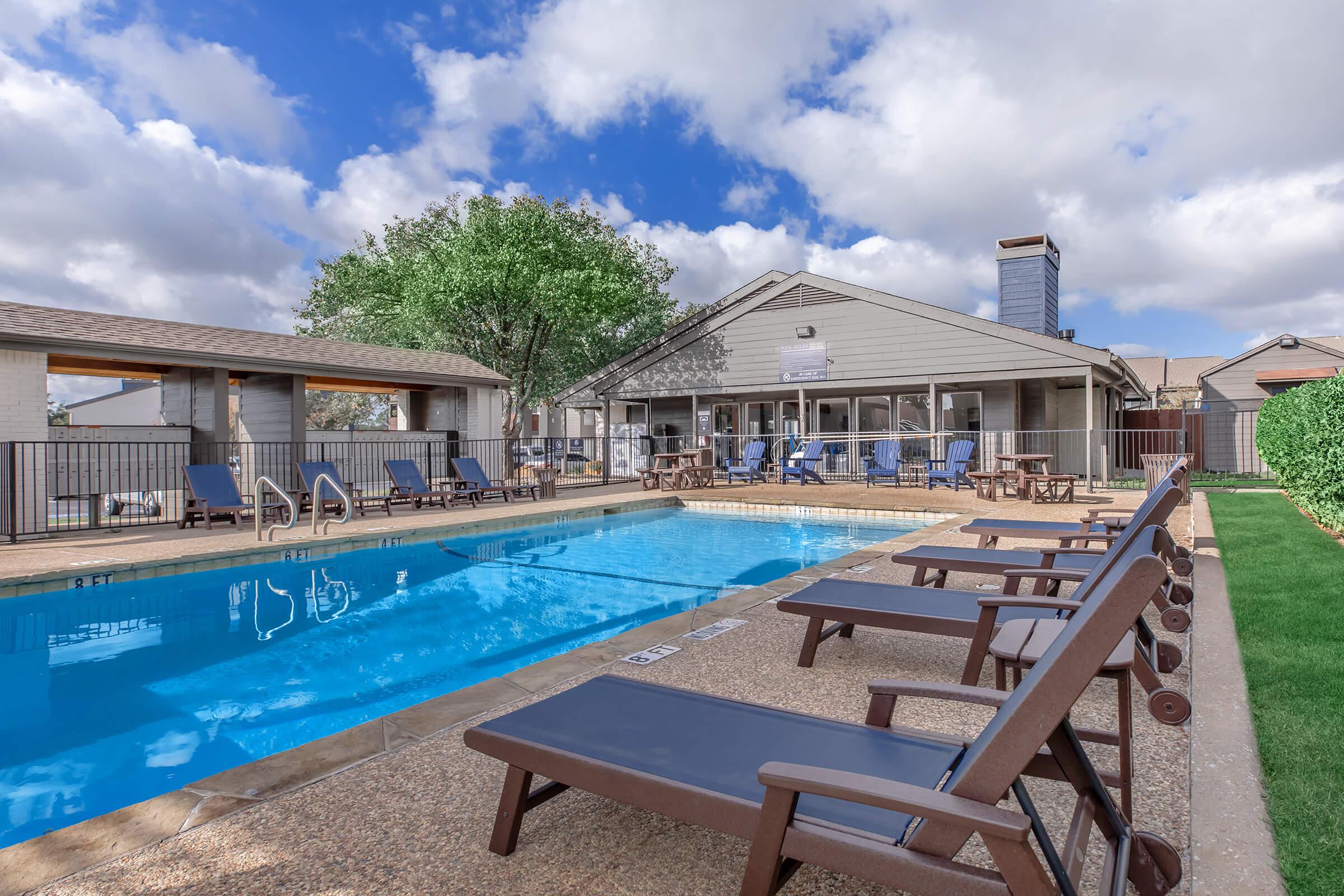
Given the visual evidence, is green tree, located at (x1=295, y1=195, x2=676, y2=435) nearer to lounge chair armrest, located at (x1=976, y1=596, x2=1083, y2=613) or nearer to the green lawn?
the green lawn

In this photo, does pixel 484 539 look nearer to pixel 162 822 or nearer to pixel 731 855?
pixel 162 822

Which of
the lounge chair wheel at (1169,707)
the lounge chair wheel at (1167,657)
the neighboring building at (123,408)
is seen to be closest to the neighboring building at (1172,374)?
the lounge chair wheel at (1167,657)

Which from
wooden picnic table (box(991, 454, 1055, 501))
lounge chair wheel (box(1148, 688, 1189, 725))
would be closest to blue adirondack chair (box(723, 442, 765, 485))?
wooden picnic table (box(991, 454, 1055, 501))

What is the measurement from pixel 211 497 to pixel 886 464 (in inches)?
482

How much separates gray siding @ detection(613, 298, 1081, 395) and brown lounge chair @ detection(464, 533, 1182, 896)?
561 inches

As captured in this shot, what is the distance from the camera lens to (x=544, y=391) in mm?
23703

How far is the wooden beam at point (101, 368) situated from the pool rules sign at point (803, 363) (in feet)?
42.0

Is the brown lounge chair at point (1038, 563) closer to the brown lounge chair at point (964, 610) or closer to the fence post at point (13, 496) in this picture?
the brown lounge chair at point (964, 610)

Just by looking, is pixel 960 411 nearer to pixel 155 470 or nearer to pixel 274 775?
pixel 274 775

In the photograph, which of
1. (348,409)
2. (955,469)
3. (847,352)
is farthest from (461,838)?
(348,409)

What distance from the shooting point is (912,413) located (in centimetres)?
1794

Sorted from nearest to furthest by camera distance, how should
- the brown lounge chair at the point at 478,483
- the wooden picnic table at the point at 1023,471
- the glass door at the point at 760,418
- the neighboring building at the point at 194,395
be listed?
the neighboring building at the point at 194,395
the wooden picnic table at the point at 1023,471
the brown lounge chair at the point at 478,483
the glass door at the point at 760,418

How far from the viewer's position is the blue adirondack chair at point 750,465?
15773mm

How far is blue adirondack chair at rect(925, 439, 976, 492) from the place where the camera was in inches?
532
